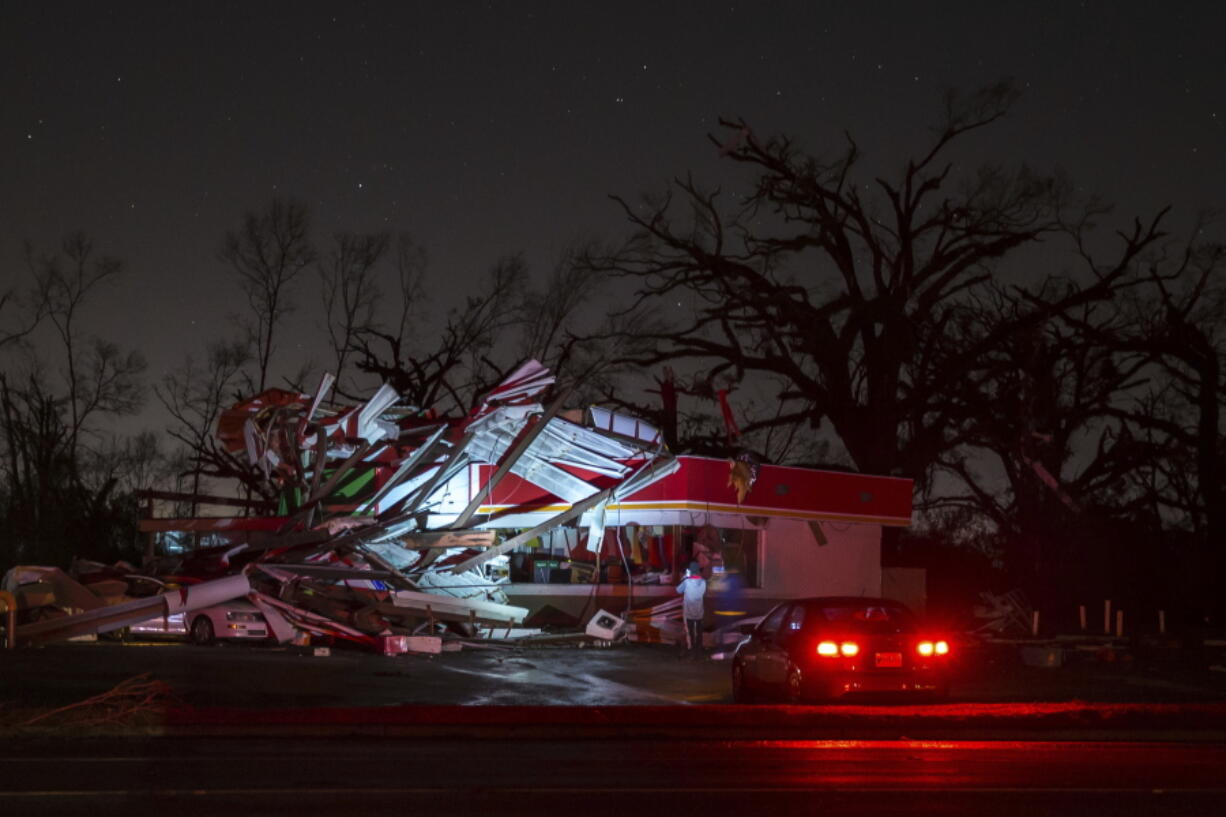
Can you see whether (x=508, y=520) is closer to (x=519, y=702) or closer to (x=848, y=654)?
(x=519, y=702)

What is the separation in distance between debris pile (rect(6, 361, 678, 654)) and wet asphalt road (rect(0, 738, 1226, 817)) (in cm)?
972

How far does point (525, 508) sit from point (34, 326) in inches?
1065

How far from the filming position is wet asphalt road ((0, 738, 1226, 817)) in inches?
330

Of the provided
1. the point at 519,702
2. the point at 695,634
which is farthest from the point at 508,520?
the point at 519,702

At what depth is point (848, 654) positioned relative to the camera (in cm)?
1424

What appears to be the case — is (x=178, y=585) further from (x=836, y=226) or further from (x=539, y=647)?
(x=836, y=226)

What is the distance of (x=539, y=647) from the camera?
885 inches

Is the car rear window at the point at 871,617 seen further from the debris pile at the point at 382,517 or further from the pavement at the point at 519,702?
the debris pile at the point at 382,517

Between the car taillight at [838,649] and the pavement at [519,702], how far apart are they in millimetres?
608

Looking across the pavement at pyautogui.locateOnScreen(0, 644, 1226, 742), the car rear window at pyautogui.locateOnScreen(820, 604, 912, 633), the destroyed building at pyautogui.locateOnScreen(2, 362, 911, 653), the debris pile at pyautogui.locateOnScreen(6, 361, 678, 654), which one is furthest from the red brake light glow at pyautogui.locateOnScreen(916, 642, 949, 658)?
the debris pile at pyautogui.locateOnScreen(6, 361, 678, 654)

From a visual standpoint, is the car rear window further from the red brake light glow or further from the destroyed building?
the destroyed building

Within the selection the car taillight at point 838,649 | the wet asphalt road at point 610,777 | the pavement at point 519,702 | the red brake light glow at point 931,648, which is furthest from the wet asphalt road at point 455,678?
the wet asphalt road at point 610,777

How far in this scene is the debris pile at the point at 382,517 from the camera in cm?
2173

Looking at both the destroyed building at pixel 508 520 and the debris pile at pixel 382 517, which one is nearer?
the debris pile at pixel 382 517
